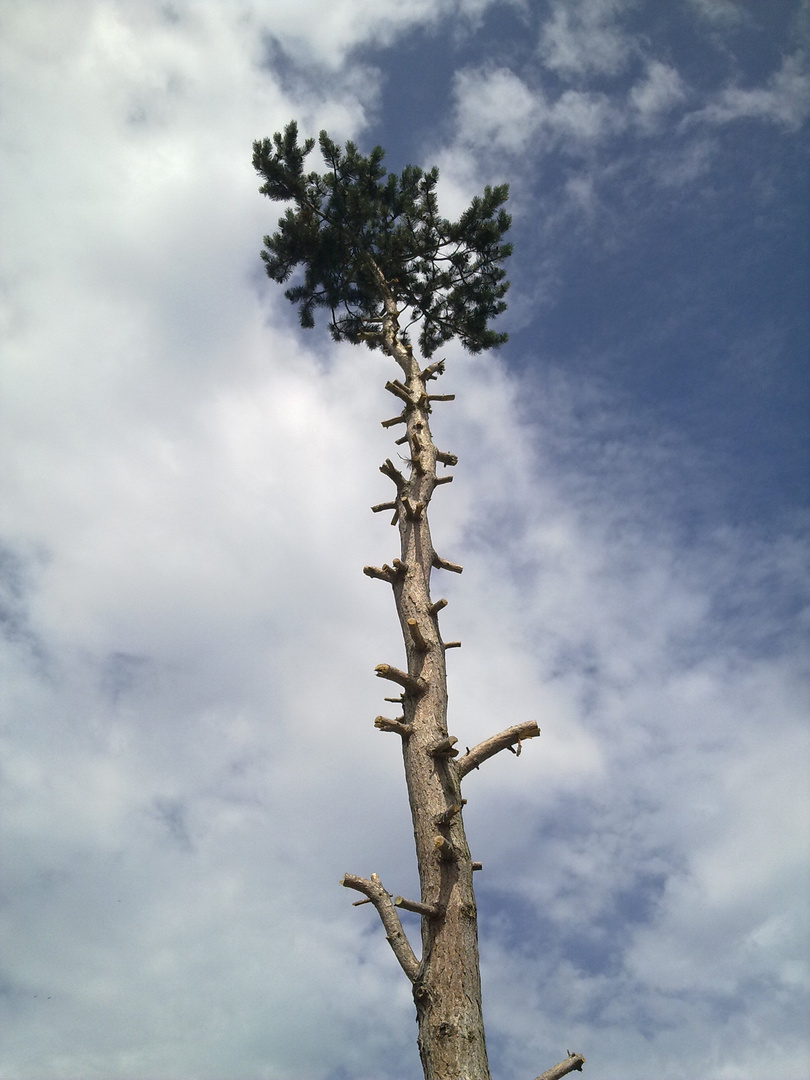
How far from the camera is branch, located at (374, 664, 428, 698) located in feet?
21.7

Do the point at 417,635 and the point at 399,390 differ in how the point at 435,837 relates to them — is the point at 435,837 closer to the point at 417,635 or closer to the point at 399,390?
the point at 417,635

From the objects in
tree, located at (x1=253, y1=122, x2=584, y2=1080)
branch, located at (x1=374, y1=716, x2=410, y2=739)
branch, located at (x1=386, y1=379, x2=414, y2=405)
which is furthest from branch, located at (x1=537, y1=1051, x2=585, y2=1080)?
branch, located at (x1=386, y1=379, x2=414, y2=405)

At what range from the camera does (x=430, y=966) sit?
5223 mm

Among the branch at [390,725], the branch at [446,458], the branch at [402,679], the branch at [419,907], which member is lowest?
the branch at [419,907]

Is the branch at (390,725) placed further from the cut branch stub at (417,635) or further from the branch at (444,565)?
the branch at (444,565)

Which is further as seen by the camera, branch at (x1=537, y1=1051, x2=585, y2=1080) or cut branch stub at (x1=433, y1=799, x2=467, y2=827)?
cut branch stub at (x1=433, y1=799, x2=467, y2=827)

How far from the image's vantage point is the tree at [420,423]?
17.0 ft

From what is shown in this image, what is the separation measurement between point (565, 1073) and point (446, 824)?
1.85m

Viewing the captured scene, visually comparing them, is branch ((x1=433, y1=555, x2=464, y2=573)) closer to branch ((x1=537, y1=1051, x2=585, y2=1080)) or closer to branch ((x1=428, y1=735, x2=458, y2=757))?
branch ((x1=428, y1=735, x2=458, y2=757))

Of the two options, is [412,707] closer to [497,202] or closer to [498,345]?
[498,345]

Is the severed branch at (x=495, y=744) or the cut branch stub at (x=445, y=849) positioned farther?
the severed branch at (x=495, y=744)

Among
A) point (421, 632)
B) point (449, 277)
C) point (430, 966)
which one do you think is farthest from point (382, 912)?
point (449, 277)

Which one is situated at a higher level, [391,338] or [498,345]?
[498,345]

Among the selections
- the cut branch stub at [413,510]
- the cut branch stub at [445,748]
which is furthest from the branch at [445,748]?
the cut branch stub at [413,510]
